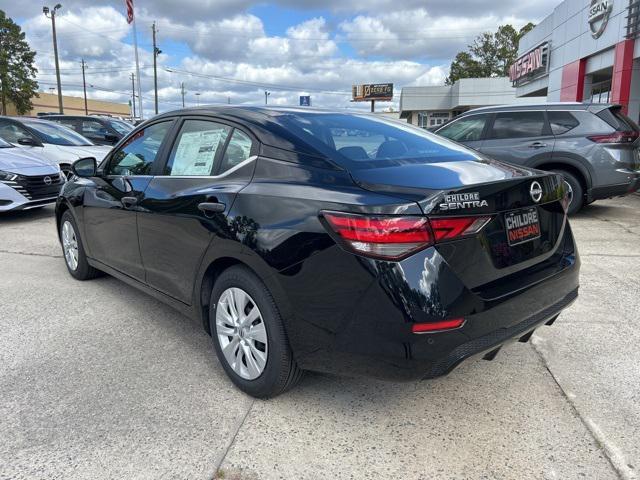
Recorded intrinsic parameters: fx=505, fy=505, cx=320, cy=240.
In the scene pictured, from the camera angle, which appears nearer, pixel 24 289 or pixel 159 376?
pixel 159 376

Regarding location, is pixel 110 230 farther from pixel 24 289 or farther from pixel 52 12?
pixel 52 12

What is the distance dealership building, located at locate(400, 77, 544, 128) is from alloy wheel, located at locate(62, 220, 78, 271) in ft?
149

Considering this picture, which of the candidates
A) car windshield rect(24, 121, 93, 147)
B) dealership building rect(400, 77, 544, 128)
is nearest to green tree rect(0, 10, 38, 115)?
dealership building rect(400, 77, 544, 128)

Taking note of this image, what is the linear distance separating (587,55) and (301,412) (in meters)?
18.9

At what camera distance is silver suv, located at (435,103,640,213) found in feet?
24.1

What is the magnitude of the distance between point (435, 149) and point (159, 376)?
2.20 metres

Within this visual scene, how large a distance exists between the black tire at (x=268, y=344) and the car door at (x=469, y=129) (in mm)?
6487

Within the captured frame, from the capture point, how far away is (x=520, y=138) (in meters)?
8.13

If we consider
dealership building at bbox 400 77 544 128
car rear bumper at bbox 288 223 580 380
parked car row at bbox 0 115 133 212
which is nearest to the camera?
car rear bumper at bbox 288 223 580 380

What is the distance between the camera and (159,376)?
3.11 metres

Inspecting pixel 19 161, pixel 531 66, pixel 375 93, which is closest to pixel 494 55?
pixel 375 93

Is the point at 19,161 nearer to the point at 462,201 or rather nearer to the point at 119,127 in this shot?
the point at 119,127

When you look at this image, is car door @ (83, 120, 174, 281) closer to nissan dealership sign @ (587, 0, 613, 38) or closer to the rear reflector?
the rear reflector

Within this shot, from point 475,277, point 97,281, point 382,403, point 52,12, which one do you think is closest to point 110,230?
point 97,281
